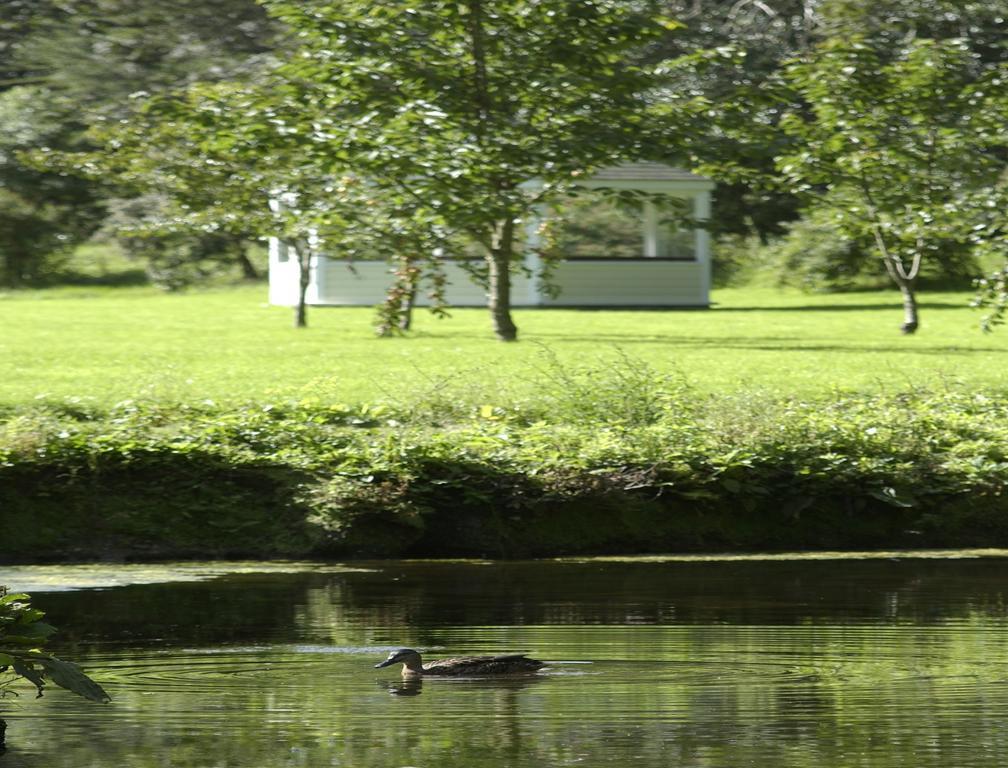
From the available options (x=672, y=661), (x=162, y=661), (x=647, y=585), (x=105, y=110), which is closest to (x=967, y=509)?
(x=647, y=585)

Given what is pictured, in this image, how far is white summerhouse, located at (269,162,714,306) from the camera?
3775 cm

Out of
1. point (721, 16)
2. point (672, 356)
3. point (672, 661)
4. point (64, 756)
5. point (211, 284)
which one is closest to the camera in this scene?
point (64, 756)

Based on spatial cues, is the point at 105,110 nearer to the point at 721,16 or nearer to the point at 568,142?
the point at 721,16

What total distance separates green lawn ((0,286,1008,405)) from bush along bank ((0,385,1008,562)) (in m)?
2.29

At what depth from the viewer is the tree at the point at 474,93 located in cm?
2259

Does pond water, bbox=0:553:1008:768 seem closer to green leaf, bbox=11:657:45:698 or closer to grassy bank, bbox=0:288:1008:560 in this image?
green leaf, bbox=11:657:45:698

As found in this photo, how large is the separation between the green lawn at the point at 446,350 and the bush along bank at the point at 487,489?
229 centimetres

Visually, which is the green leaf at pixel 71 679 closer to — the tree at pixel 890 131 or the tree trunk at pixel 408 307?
the tree trunk at pixel 408 307

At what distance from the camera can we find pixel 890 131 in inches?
1125

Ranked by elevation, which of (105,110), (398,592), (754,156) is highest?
(105,110)

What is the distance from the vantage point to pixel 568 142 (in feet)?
75.3

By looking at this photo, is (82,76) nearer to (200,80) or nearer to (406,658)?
(200,80)

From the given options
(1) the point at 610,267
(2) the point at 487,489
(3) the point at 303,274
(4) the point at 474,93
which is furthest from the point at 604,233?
(2) the point at 487,489

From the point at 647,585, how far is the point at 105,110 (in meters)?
40.6
